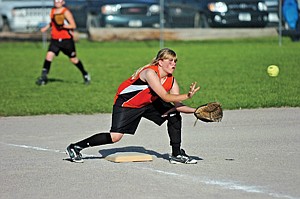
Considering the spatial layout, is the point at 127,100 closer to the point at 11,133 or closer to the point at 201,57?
the point at 11,133

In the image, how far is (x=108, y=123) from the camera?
496 inches

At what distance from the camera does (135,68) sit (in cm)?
2141

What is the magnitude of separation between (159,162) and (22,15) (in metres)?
23.4

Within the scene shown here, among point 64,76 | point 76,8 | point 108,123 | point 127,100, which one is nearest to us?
point 127,100

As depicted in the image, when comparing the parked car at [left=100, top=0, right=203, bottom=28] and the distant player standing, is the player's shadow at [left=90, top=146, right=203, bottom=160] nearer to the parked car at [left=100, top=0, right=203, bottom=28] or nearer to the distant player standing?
the distant player standing

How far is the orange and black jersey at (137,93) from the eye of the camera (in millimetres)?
9047

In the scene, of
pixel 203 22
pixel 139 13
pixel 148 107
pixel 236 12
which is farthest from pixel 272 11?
pixel 148 107

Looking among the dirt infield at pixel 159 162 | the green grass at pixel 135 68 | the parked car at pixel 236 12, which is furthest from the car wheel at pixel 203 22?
the dirt infield at pixel 159 162

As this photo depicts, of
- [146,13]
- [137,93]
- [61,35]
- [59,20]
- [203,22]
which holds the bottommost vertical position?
[203,22]

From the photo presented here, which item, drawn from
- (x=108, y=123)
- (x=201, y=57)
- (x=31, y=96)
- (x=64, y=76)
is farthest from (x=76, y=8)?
(x=108, y=123)

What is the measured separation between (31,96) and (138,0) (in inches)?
573

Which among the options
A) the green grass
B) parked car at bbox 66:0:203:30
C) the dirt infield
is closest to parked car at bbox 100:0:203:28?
parked car at bbox 66:0:203:30

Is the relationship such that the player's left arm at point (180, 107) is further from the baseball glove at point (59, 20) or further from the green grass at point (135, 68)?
the baseball glove at point (59, 20)

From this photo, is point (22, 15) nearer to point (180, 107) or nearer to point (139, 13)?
point (139, 13)
